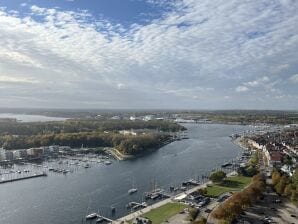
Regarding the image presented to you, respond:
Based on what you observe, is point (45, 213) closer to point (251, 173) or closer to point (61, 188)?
point (61, 188)

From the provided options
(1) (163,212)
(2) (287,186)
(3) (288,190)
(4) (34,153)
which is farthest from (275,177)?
(4) (34,153)

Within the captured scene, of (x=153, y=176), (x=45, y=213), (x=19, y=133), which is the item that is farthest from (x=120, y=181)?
(x=19, y=133)

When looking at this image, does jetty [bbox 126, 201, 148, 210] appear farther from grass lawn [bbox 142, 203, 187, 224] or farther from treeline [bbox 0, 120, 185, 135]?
treeline [bbox 0, 120, 185, 135]

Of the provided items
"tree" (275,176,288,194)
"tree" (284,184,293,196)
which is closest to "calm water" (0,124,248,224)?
"tree" (275,176,288,194)

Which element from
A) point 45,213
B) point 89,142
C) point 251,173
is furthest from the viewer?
point 89,142

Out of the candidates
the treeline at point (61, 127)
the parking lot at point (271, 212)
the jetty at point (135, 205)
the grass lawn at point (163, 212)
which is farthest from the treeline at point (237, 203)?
the treeline at point (61, 127)

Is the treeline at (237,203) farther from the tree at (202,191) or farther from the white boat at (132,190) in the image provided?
the white boat at (132,190)

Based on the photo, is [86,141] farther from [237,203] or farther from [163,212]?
[237,203]
